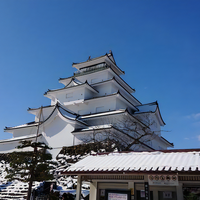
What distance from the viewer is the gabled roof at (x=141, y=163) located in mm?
7744

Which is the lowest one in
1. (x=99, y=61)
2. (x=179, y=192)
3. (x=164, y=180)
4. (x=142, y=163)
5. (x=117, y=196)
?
(x=117, y=196)

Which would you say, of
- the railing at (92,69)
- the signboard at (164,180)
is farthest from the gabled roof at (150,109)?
the signboard at (164,180)

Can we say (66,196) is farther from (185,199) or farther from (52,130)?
(52,130)

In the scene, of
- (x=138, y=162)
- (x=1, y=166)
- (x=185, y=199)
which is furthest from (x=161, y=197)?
(x=1, y=166)

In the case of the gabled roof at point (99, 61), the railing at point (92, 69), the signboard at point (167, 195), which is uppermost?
the gabled roof at point (99, 61)

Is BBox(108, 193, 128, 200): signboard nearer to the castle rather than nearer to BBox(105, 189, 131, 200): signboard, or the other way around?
BBox(105, 189, 131, 200): signboard

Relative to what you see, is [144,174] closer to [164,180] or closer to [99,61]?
[164,180]

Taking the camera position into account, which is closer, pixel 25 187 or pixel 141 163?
pixel 141 163

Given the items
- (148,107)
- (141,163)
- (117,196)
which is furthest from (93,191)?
(148,107)

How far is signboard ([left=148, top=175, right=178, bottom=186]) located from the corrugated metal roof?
13.9 inches

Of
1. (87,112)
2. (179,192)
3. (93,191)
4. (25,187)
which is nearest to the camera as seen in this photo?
(179,192)

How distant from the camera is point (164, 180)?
7820 mm

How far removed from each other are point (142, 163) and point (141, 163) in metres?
0.05

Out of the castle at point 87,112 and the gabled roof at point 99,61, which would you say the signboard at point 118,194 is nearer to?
the castle at point 87,112
